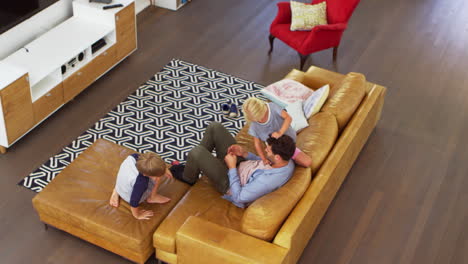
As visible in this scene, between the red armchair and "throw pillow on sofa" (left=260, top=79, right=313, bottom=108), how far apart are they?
1.18m

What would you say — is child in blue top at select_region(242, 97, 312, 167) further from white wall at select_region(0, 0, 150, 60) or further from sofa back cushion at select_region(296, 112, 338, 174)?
white wall at select_region(0, 0, 150, 60)

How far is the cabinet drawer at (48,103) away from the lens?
16.9ft

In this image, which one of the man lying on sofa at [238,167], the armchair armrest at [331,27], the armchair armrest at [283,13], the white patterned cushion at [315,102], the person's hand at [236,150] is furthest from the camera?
the armchair armrest at [283,13]

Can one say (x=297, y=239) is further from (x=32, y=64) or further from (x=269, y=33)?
(x=269, y=33)

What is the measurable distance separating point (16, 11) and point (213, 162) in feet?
8.36

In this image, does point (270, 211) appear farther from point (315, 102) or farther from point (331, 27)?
point (331, 27)

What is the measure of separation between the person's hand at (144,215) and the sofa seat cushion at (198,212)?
0.42 ft

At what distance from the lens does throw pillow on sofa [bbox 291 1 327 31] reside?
6.40 meters

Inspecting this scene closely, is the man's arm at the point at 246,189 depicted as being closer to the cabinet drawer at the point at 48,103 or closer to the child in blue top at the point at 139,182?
the child in blue top at the point at 139,182

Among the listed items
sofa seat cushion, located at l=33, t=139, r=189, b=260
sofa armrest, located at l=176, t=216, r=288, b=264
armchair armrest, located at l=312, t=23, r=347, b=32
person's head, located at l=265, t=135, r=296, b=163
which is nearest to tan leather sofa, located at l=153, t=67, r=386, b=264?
sofa armrest, located at l=176, t=216, r=288, b=264

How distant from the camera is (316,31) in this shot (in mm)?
6113

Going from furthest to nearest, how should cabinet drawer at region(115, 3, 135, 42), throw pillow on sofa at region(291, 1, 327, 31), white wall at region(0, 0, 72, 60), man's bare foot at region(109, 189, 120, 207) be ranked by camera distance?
throw pillow on sofa at region(291, 1, 327, 31) → cabinet drawer at region(115, 3, 135, 42) → white wall at region(0, 0, 72, 60) → man's bare foot at region(109, 189, 120, 207)

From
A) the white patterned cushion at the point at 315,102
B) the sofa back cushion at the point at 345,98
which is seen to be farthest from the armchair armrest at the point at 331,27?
the white patterned cushion at the point at 315,102

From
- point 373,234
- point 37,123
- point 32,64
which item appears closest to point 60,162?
point 37,123
